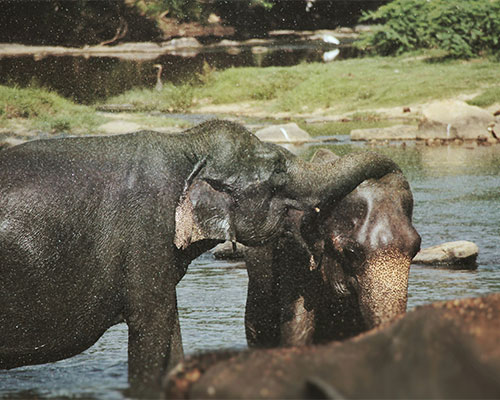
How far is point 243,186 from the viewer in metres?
6.59

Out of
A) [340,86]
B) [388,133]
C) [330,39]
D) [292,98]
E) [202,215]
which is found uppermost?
[202,215]

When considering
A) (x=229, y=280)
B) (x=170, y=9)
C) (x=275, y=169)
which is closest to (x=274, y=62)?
(x=170, y=9)

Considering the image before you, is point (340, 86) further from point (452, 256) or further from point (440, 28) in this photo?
point (452, 256)

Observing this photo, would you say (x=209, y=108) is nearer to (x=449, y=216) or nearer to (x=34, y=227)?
(x=449, y=216)

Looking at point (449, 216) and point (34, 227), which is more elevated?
point (34, 227)

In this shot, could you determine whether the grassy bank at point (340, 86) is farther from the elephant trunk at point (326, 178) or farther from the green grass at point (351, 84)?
the elephant trunk at point (326, 178)

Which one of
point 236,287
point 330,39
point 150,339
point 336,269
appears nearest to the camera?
point 150,339

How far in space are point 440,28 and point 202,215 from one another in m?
33.6

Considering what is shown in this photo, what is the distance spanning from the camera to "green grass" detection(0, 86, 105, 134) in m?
25.7

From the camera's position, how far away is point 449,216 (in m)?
14.7

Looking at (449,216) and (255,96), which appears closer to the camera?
(449,216)

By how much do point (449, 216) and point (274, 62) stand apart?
32599mm

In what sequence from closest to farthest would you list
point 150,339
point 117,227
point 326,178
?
point 117,227 → point 150,339 → point 326,178

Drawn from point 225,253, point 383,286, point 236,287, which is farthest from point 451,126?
point 383,286
